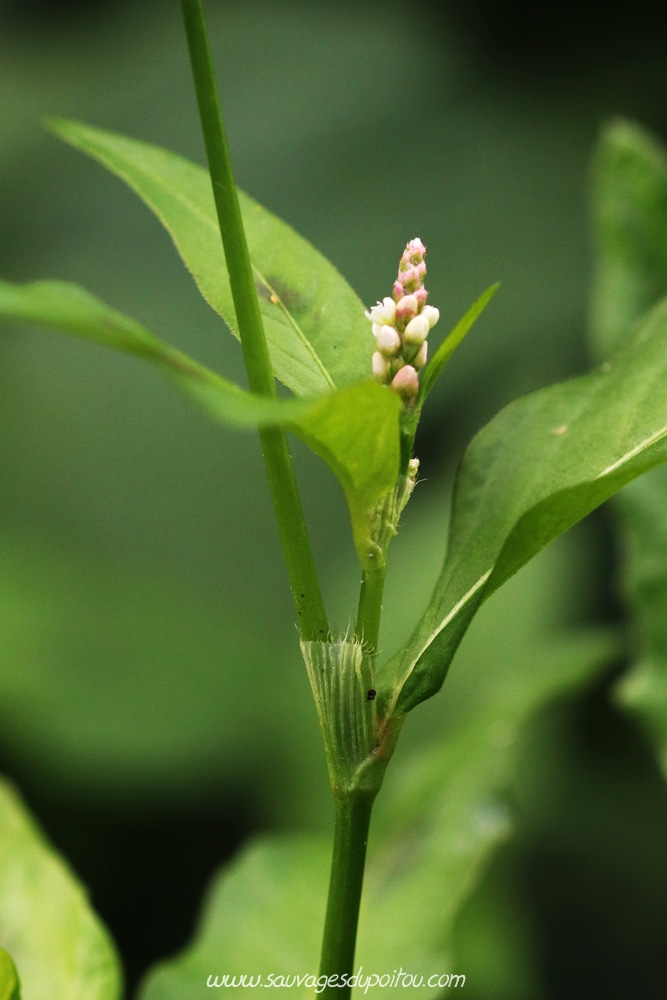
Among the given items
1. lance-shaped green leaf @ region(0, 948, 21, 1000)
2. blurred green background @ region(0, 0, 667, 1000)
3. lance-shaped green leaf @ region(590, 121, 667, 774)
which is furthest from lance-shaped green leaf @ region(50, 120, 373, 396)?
blurred green background @ region(0, 0, 667, 1000)

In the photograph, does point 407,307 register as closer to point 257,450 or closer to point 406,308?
point 406,308

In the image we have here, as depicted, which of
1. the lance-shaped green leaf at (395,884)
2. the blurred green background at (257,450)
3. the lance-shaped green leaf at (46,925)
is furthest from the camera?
the blurred green background at (257,450)

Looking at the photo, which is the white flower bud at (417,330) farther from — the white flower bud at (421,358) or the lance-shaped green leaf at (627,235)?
the lance-shaped green leaf at (627,235)

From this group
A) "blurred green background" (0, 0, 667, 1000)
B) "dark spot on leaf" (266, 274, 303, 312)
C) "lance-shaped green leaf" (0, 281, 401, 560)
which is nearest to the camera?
"lance-shaped green leaf" (0, 281, 401, 560)

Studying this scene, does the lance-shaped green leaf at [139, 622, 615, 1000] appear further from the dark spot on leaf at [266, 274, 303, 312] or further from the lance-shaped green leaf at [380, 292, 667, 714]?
the dark spot on leaf at [266, 274, 303, 312]

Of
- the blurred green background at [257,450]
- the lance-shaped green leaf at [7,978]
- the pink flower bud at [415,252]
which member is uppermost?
the pink flower bud at [415,252]

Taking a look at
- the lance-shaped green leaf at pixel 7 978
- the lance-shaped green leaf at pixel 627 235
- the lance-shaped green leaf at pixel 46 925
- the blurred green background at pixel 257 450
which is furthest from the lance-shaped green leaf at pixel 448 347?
the blurred green background at pixel 257 450
